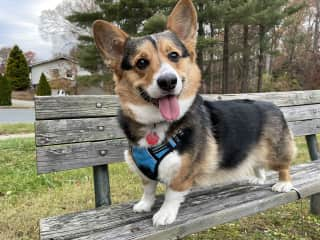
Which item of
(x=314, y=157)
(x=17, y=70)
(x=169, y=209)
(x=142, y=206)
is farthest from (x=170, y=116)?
(x=17, y=70)

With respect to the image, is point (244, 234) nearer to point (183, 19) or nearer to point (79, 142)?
point (79, 142)

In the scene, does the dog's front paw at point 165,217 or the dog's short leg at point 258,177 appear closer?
the dog's front paw at point 165,217

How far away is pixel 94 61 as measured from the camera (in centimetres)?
1709

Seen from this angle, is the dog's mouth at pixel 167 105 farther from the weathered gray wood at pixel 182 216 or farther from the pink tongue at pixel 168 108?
the weathered gray wood at pixel 182 216

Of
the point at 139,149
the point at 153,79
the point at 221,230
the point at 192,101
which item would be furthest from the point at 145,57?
the point at 221,230

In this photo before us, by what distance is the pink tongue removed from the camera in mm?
1827

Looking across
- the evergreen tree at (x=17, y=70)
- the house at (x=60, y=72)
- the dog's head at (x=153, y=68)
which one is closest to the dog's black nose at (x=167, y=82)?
the dog's head at (x=153, y=68)

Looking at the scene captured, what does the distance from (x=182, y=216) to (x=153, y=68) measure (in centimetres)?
86

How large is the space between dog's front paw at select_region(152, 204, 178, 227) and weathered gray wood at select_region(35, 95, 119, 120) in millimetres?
916

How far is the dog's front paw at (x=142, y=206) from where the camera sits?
2076 mm

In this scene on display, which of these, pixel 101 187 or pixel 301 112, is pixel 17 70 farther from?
pixel 101 187

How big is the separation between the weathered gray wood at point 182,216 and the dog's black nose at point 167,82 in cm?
74

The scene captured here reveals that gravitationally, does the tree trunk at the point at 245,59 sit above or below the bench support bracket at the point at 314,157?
above

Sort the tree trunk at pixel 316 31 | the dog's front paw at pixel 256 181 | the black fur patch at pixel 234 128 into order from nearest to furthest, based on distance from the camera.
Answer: the black fur patch at pixel 234 128 → the dog's front paw at pixel 256 181 → the tree trunk at pixel 316 31
